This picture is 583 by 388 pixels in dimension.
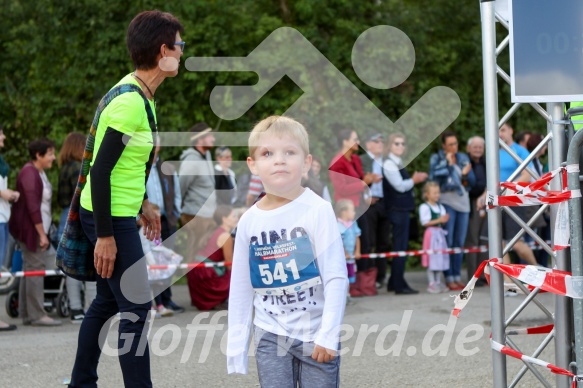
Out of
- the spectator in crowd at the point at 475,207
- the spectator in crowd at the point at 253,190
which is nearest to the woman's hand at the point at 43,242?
the spectator in crowd at the point at 253,190

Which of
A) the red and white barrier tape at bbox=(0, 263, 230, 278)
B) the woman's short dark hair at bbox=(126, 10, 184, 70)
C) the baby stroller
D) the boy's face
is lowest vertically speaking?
the baby stroller

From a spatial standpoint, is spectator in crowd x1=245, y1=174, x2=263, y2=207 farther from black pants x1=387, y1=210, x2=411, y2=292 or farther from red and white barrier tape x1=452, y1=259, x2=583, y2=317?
red and white barrier tape x1=452, y1=259, x2=583, y2=317

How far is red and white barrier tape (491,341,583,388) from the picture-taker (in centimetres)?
492

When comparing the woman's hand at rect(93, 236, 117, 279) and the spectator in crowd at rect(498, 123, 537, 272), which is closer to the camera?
the woman's hand at rect(93, 236, 117, 279)

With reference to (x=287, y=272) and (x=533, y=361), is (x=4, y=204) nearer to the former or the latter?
(x=287, y=272)

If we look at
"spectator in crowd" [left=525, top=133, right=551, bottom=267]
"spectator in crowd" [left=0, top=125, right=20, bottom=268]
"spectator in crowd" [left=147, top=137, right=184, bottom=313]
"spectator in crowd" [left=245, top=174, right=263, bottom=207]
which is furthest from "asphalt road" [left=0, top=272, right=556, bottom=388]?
"spectator in crowd" [left=525, top=133, right=551, bottom=267]

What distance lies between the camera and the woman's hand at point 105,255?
534 centimetres

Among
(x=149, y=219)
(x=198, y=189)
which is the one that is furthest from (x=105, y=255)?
(x=198, y=189)

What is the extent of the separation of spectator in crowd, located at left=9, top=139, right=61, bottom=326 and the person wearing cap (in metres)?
1.84

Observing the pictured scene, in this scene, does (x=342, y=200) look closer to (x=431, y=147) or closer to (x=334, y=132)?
(x=334, y=132)

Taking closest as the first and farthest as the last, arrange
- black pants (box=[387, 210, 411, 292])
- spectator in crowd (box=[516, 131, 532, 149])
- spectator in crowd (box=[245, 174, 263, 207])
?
spectator in crowd (box=[245, 174, 263, 207]) → black pants (box=[387, 210, 411, 292]) → spectator in crowd (box=[516, 131, 532, 149])

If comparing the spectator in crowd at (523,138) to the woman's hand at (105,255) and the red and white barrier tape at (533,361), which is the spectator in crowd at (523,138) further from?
the woman's hand at (105,255)

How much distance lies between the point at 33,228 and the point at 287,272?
592 centimetres

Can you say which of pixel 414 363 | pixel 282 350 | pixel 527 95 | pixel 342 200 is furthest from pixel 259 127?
pixel 342 200
